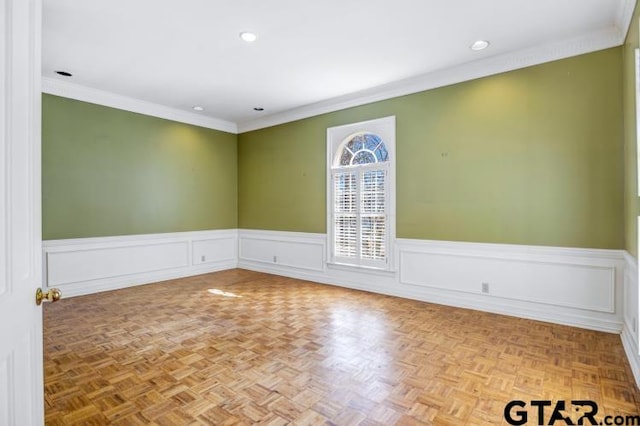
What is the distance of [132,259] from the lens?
5.22 meters

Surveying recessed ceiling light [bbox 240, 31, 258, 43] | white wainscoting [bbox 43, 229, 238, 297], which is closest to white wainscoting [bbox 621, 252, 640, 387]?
recessed ceiling light [bbox 240, 31, 258, 43]

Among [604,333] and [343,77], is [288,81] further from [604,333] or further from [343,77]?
[604,333]

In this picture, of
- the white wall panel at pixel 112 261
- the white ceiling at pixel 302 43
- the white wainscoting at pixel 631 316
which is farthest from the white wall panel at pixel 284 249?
the white wainscoting at pixel 631 316

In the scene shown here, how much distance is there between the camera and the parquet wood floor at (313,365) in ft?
6.61

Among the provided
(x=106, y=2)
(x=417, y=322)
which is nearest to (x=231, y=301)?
(x=417, y=322)

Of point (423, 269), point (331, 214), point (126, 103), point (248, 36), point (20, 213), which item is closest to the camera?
point (20, 213)

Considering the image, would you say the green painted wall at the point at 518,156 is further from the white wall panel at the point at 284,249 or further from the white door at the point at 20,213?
the white door at the point at 20,213

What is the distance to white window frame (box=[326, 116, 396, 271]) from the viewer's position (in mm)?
4656

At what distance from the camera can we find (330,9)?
2885 mm

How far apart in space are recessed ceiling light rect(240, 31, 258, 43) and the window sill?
327cm

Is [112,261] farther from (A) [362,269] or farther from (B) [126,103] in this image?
(A) [362,269]

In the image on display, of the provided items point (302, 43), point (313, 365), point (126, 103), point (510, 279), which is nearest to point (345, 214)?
point (510, 279)

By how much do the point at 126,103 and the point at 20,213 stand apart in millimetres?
4952

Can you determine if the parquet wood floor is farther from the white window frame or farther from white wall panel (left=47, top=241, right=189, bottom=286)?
the white window frame
